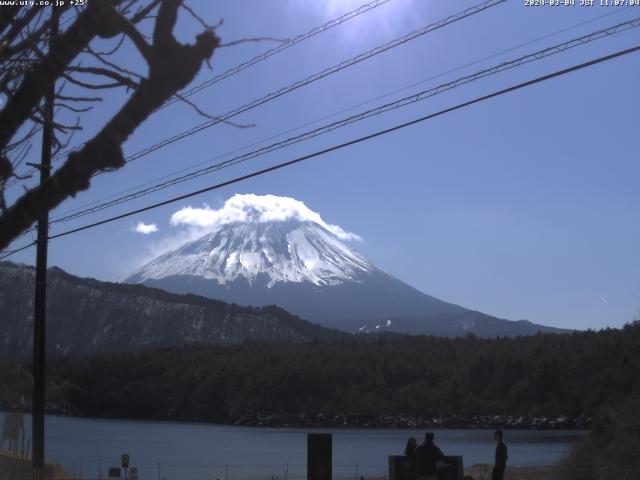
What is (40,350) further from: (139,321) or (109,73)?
(139,321)

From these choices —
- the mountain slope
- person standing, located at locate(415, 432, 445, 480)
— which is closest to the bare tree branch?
person standing, located at locate(415, 432, 445, 480)

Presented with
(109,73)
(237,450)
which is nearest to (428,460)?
(109,73)

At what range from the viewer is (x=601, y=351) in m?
72.2

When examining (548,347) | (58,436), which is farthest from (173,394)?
(548,347)

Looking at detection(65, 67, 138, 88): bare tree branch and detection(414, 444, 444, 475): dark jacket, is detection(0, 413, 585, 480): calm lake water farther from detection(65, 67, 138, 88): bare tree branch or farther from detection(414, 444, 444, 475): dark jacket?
detection(65, 67, 138, 88): bare tree branch

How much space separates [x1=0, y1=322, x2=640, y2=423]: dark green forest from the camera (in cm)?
8127

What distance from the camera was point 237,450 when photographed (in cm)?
5500

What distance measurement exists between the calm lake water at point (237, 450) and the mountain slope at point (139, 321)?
54.6 metres

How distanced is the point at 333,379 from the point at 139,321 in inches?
2182

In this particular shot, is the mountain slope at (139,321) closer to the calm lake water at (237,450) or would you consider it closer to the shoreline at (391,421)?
the shoreline at (391,421)

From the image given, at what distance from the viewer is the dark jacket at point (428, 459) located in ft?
42.3

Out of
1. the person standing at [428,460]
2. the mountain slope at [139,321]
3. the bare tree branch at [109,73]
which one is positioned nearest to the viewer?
the bare tree branch at [109,73]

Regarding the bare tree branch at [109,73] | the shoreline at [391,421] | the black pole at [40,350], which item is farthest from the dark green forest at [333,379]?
the bare tree branch at [109,73]

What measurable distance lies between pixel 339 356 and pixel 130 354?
2281 centimetres
